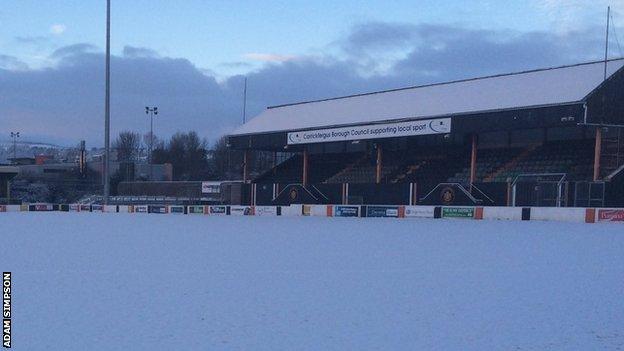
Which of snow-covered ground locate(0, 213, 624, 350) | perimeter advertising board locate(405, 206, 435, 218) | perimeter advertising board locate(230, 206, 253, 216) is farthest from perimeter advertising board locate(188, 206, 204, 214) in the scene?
snow-covered ground locate(0, 213, 624, 350)

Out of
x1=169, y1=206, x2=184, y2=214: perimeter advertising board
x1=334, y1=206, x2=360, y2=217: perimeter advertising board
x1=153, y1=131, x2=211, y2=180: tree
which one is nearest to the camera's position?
x1=334, y1=206, x2=360, y2=217: perimeter advertising board

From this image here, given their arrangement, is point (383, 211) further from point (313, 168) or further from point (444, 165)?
point (313, 168)

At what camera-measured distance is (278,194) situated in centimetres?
4516

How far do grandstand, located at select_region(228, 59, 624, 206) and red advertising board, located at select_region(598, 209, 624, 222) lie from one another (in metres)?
1.39

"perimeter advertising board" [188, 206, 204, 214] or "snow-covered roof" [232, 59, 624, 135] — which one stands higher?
"snow-covered roof" [232, 59, 624, 135]

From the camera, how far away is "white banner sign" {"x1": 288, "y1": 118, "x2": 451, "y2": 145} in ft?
121


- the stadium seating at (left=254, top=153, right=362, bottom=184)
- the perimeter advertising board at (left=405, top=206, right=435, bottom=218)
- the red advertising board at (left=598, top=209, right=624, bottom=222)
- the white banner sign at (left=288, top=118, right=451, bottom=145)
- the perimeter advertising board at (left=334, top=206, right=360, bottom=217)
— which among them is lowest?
the perimeter advertising board at (left=334, top=206, right=360, bottom=217)

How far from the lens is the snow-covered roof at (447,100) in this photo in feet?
110

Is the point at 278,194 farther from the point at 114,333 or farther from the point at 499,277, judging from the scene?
the point at 114,333

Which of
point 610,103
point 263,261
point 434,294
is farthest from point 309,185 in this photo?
point 434,294

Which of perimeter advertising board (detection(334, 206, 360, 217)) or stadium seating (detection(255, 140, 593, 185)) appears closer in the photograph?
stadium seating (detection(255, 140, 593, 185))

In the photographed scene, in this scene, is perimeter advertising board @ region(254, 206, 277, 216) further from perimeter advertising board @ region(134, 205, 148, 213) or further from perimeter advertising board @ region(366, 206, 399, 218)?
perimeter advertising board @ region(134, 205, 148, 213)

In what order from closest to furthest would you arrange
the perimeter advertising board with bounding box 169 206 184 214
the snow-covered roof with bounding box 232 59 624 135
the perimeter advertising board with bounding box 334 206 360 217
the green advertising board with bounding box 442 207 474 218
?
1. the green advertising board with bounding box 442 207 474 218
2. the snow-covered roof with bounding box 232 59 624 135
3. the perimeter advertising board with bounding box 334 206 360 217
4. the perimeter advertising board with bounding box 169 206 184 214

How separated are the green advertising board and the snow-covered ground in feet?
50.7
